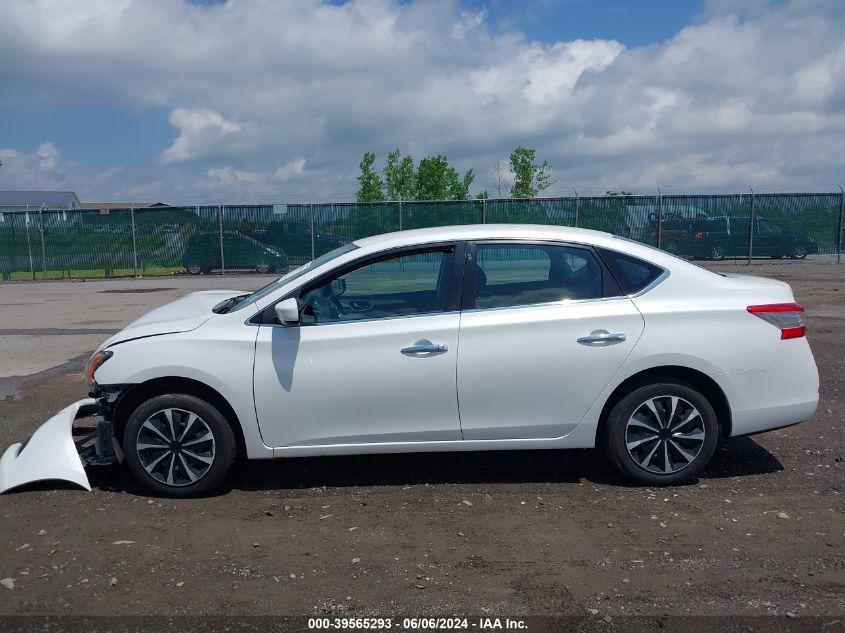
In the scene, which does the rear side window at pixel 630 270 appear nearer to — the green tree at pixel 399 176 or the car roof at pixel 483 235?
the car roof at pixel 483 235

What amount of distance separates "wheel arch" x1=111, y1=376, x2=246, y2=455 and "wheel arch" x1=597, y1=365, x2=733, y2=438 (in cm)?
235

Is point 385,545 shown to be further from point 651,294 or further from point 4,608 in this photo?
point 651,294

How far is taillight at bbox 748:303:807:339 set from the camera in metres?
4.75

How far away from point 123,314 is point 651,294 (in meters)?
11.8

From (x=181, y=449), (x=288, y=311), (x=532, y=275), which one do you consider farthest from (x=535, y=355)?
(x=181, y=449)

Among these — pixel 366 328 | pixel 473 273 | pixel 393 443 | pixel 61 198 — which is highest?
pixel 61 198

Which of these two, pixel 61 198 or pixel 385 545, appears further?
pixel 61 198

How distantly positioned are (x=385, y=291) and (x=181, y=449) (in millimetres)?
1640

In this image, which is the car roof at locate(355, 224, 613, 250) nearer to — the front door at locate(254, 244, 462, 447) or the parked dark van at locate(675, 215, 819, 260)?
the front door at locate(254, 244, 462, 447)

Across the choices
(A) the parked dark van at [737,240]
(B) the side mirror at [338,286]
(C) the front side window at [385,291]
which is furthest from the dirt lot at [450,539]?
(A) the parked dark van at [737,240]

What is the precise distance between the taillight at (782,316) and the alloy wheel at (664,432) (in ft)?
2.46

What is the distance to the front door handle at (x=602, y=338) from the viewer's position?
4.62 m

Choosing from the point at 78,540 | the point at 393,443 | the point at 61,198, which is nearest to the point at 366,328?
the point at 393,443

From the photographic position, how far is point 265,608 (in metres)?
3.45
